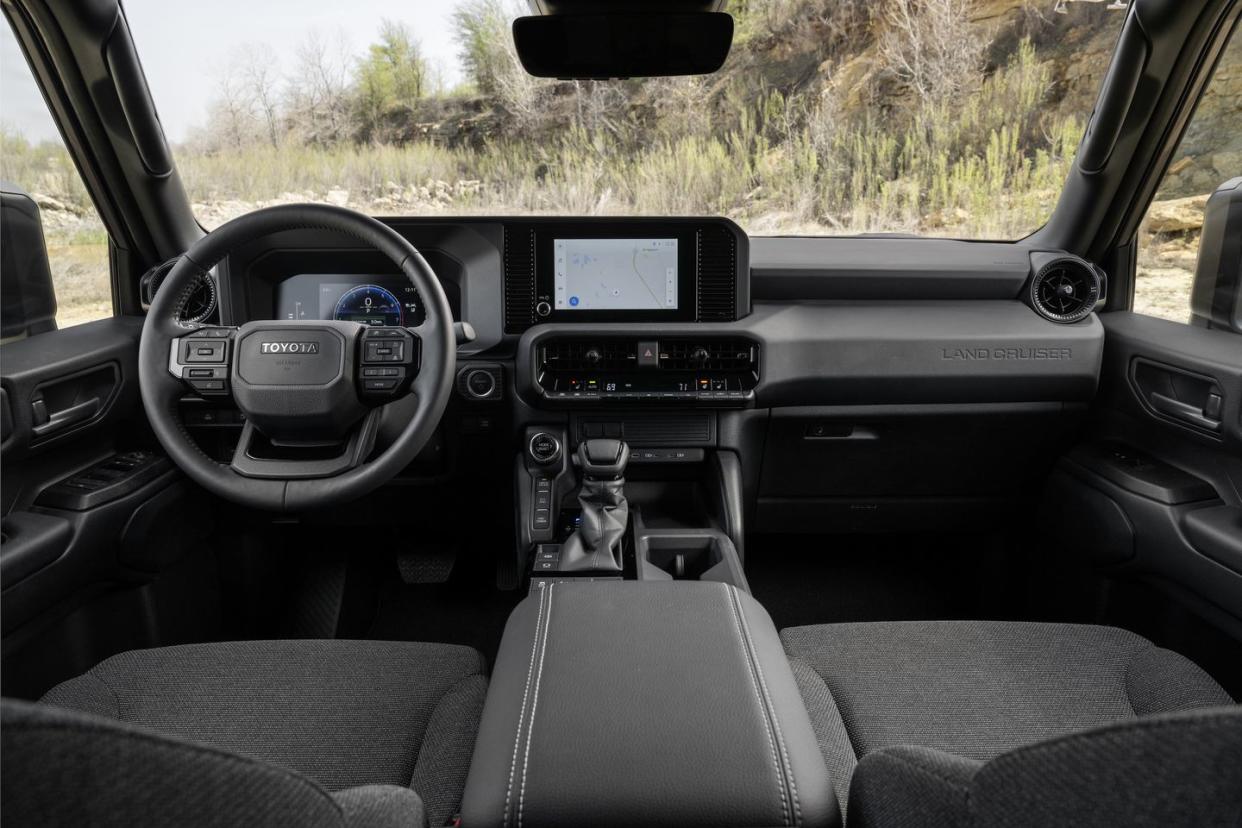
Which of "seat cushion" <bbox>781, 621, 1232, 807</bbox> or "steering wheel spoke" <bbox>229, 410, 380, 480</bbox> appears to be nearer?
"seat cushion" <bbox>781, 621, 1232, 807</bbox>

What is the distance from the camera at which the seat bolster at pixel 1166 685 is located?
157 cm

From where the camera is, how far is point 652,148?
2877 mm

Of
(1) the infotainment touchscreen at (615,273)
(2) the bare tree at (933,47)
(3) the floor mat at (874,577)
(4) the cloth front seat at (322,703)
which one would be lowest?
(3) the floor mat at (874,577)

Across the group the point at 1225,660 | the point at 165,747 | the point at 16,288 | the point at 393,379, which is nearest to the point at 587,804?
the point at 165,747

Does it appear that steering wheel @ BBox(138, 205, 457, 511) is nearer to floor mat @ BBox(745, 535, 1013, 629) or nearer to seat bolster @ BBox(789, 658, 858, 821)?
seat bolster @ BBox(789, 658, 858, 821)

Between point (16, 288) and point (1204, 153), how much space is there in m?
3.22

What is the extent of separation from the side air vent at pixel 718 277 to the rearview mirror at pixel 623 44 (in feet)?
1.52

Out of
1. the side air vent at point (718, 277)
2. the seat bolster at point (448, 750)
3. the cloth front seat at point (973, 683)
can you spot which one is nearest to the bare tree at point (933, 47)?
the side air vent at point (718, 277)

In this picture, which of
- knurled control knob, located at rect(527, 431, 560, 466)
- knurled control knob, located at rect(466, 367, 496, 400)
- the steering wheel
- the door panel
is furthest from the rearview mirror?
the door panel

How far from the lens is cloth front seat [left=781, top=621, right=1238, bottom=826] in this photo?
153cm

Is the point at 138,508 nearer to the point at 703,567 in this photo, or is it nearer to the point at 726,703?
the point at 703,567

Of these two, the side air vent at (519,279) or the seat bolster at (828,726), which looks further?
the side air vent at (519,279)

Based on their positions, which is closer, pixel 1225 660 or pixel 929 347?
pixel 1225 660

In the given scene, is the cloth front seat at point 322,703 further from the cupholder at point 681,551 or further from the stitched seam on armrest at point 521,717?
the cupholder at point 681,551
